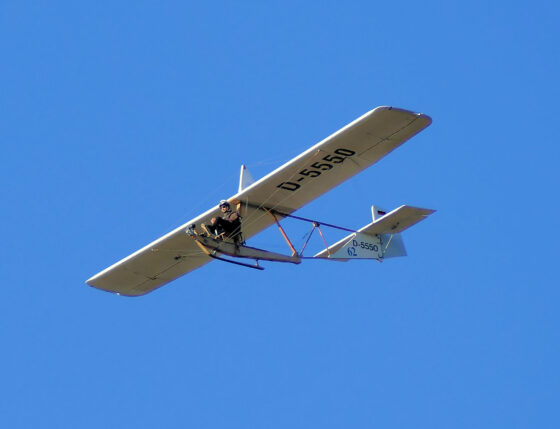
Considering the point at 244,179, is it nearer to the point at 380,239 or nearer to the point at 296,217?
the point at 296,217

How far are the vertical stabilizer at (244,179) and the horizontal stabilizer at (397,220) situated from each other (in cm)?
373

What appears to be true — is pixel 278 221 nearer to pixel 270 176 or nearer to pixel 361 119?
pixel 270 176

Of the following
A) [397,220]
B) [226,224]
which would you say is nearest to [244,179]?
[226,224]

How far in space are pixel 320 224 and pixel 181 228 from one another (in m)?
3.23

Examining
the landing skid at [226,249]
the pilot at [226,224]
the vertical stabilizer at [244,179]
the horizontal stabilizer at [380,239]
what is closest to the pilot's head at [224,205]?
the pilot at [226,224]

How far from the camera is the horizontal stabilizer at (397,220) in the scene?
29125mm

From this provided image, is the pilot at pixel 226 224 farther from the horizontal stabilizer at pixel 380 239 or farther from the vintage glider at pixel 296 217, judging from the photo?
the horizontal stabilizer at pixel 380 239

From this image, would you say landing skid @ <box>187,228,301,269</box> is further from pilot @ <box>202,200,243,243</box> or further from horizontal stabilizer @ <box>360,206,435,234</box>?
horizontal stabilizer @ <box>360,206,435,234</box>

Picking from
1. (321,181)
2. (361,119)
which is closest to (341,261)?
(321,181)

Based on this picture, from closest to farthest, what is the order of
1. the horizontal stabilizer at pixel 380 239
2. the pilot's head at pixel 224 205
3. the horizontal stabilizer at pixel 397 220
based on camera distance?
1. the pilot's head at pixel 224 205
2. the horizontal stabilizer at pixel 397 220
3. the horizontal stabilizer at pixel 380 239

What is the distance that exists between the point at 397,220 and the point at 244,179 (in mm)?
4341

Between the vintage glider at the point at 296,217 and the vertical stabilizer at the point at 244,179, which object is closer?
the vintage glider at the point at 296,217

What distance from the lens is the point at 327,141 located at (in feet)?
84.3

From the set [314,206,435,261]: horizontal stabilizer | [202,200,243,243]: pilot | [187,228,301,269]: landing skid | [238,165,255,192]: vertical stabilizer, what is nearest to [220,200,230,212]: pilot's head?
[202,200,243,243]: pilot
